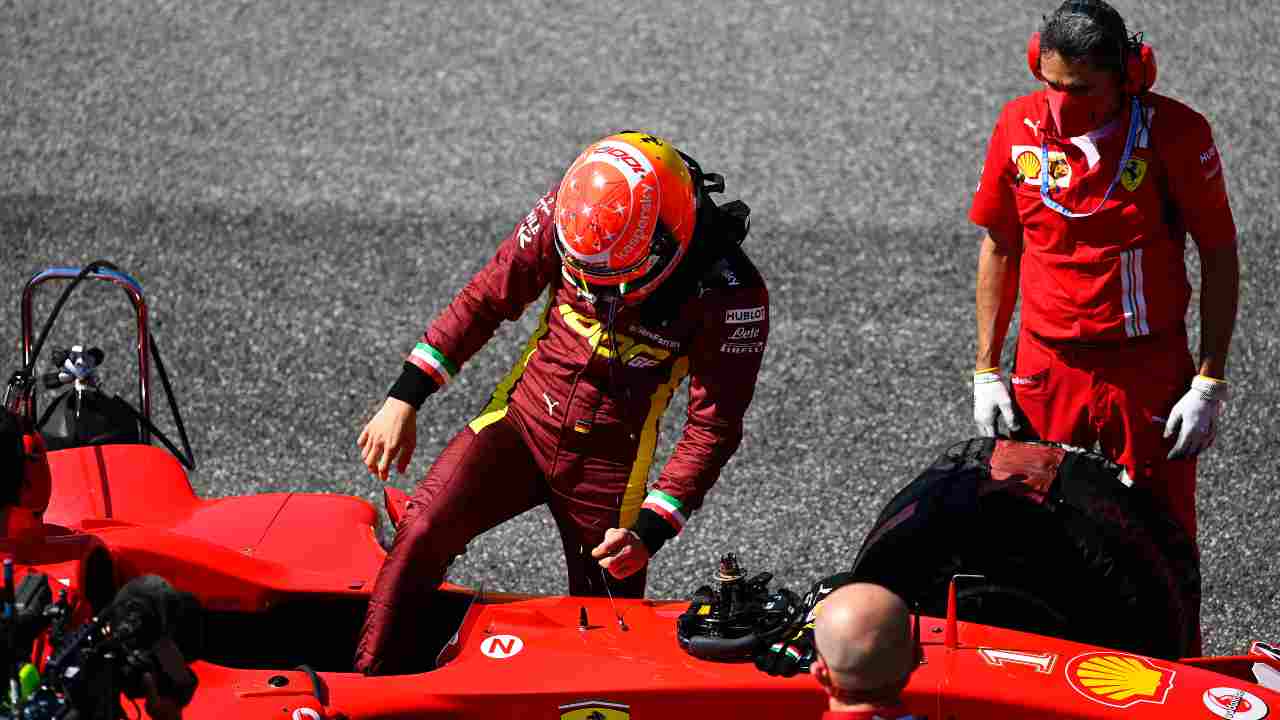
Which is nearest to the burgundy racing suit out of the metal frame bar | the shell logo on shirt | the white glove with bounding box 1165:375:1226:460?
the shell logo on shirt

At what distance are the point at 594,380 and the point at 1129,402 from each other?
61.0 inches

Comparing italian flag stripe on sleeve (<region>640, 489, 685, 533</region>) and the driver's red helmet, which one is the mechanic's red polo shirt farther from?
italian flag stripe on sleeve (<region>640, 489, 685, 533</region>)

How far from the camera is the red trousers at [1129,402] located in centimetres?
440

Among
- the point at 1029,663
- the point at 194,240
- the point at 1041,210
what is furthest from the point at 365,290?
the point at 1029,663

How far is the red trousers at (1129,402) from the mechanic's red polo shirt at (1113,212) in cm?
7

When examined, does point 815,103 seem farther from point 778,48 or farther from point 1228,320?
point 1228,320

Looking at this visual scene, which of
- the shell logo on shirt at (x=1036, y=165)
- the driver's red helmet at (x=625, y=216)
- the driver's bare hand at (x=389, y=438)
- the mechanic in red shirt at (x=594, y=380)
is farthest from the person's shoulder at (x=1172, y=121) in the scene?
the driver's bare hand at (x=389, y=438)

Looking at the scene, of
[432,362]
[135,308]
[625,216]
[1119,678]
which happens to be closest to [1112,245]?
[1119,678]

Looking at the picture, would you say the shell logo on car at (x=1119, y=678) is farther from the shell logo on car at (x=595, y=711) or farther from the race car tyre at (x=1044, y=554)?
the shell logo on car at (x=595, y=711)

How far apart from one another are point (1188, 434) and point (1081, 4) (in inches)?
48.8

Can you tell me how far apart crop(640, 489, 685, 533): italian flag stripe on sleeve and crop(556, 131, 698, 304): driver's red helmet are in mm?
544

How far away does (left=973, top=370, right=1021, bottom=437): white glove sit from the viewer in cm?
464

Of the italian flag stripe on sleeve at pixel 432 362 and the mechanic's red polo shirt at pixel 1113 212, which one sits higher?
the mechanic's red polo shirt at pixel 1113 212

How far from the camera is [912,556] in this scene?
397 centimetres
